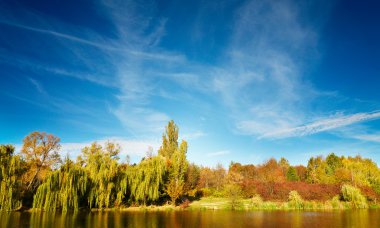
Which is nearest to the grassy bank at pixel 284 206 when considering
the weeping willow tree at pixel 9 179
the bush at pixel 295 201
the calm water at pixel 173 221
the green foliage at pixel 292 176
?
the bush at pixel 295 201

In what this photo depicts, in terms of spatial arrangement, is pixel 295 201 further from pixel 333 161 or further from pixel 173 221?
pixel 333 161

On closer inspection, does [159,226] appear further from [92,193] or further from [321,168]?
[321,168]

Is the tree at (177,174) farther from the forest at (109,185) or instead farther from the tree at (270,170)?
the tree at (270,170)

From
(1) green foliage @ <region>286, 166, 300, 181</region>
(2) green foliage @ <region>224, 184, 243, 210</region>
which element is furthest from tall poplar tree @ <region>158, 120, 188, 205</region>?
(1) green foliage @ <region>286, 166, 300, 181</region>

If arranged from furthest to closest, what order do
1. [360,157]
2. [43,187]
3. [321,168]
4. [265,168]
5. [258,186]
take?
[360,157]
[265,168]
[321,168]
[258,186]
[43,187]

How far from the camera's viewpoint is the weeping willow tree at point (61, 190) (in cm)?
3438

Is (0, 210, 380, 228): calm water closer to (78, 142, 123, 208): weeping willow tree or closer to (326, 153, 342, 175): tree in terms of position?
(78, 142, 123, 208): weeping willow tree

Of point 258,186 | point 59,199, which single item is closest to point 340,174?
point 258,186

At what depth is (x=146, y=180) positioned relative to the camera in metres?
42.3

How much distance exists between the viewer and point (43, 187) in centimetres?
3447

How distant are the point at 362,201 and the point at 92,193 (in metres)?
42.6

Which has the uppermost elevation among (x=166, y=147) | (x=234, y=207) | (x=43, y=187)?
(x=166, y=147)

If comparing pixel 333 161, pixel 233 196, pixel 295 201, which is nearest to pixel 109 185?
pixel 233 196

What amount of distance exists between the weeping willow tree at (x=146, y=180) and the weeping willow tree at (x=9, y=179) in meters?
14.5
